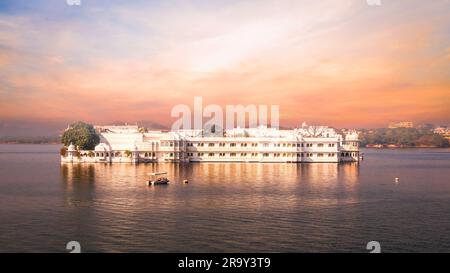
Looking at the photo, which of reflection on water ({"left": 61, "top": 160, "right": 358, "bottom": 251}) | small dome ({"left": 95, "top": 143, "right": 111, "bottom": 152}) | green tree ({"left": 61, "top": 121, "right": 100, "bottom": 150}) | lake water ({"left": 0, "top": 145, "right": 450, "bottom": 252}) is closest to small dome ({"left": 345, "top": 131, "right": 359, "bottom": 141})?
reflection on water ({"left": 61, "top": 160, "right": 358, "bottom": 251})

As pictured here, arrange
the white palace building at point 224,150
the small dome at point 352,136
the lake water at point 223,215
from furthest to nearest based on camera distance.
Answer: the small dome at point 352,136
the white palace building at point 224,150
the lake water at point 223,215

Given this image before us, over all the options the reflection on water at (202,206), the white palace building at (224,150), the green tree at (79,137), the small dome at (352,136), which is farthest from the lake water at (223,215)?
the small dome at (352,136)

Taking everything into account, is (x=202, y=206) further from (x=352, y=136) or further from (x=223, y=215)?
(x=352, y=136)

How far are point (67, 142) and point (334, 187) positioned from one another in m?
55.2

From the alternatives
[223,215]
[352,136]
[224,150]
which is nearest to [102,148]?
[224,150]

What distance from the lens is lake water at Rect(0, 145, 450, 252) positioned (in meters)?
25.3

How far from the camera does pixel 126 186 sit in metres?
46.8

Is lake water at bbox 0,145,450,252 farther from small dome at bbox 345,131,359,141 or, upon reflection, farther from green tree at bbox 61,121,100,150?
small dome at bbox 345,131,359,141

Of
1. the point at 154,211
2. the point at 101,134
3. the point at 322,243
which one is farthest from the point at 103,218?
the point at 101,134

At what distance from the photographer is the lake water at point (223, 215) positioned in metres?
25.3

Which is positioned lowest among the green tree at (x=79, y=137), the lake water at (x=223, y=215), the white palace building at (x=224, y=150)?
the lake water at (x=223, y=215)

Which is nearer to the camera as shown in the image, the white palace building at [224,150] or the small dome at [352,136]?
the white palace building at [224,150]

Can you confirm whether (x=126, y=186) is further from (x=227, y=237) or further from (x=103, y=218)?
(x=227, y=237)

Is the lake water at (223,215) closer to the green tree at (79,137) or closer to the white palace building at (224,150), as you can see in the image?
the white palace building at (224,150)
